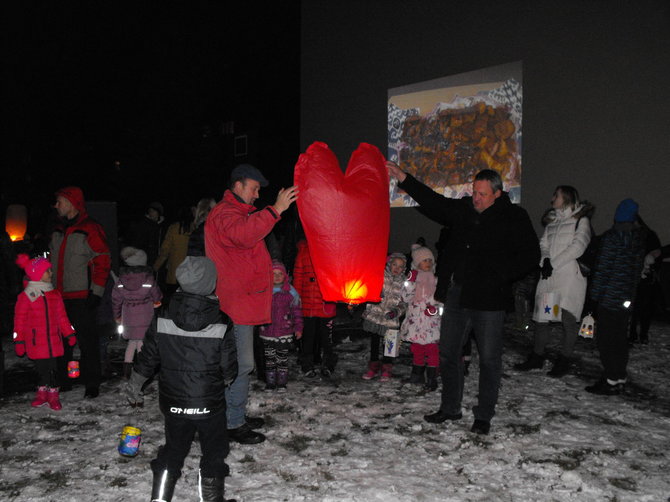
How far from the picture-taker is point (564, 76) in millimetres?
9586

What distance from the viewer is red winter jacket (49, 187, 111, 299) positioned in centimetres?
441

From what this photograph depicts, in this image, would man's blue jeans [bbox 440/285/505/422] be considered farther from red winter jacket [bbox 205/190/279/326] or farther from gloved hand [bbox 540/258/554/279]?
gloved hand [bbox 540/258/554/279]

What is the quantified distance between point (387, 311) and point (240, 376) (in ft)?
6.27

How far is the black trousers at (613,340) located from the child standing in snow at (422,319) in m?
1.41

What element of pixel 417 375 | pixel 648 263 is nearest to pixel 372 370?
pixel 417 375

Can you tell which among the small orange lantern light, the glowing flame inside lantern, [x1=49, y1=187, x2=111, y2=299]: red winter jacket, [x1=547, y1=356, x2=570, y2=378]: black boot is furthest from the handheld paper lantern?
the small orange lantern light

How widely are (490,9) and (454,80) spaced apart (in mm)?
1468

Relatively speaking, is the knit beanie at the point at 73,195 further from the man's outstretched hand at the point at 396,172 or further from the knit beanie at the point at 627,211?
the knit beanie at the point at 627,211

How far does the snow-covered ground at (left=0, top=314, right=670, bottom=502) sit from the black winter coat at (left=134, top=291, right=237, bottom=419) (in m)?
0.62

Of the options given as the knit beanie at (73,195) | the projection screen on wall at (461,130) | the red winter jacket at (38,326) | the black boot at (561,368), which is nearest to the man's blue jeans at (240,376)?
the red winter jacket at (38,326)

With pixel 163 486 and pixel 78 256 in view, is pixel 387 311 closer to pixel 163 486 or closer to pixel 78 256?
pixel 78 256

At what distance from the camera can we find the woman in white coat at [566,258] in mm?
5035

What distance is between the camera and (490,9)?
1062 centimetres

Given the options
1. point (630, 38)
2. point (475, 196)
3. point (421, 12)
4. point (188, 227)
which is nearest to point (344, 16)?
point (421, 12)
